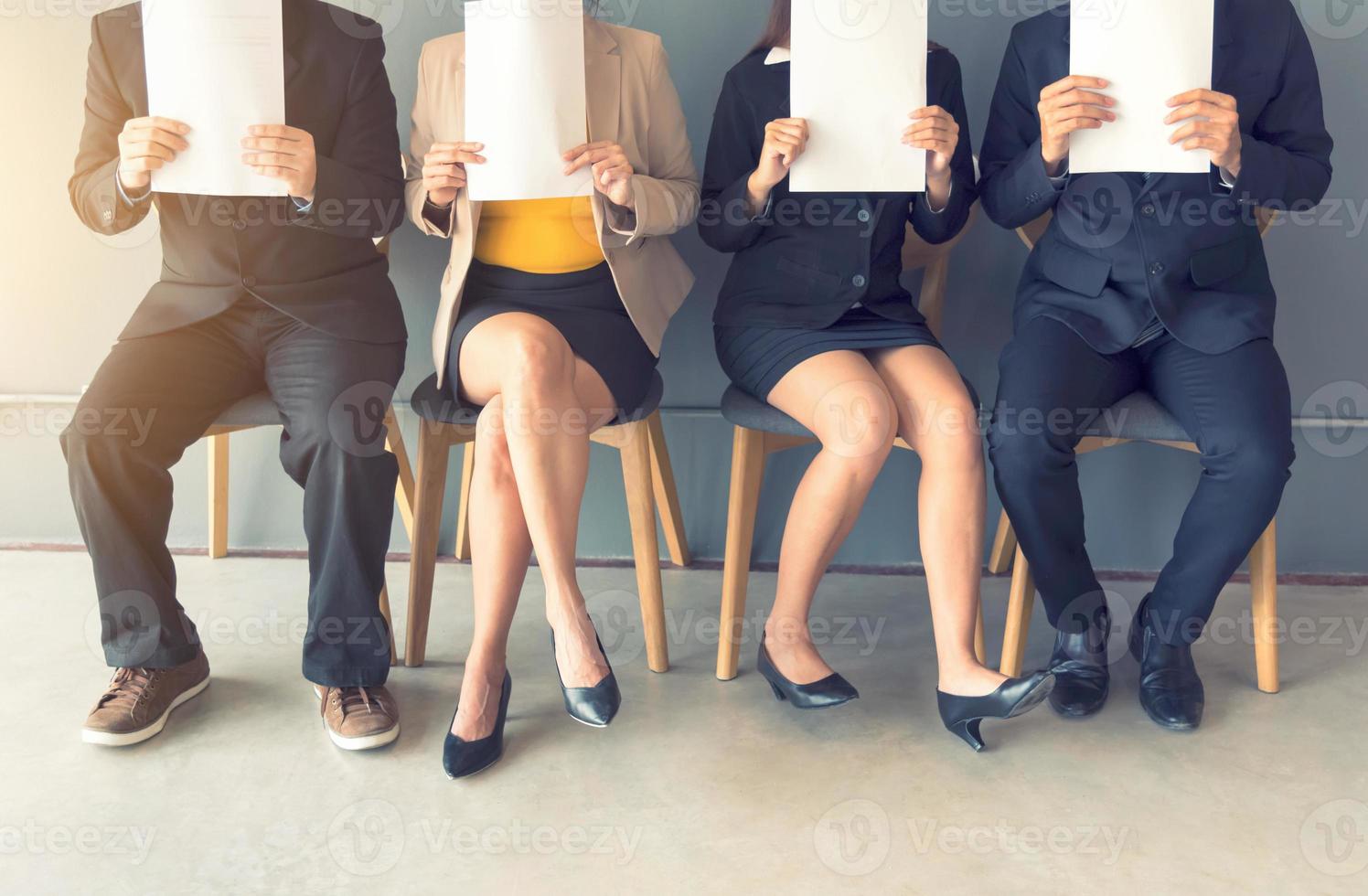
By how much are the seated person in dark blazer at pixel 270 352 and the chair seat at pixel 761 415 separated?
2.07 ft

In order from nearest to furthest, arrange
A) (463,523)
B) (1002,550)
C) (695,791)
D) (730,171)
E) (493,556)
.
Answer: (695,791) < (493,556) < (730,171) < (1002,550) < (463,523)

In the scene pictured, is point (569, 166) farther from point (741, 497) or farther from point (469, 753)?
point (469, 753)

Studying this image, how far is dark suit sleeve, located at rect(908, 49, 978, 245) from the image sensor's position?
2070mm

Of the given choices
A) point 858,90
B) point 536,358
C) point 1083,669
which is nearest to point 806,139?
point 858,90

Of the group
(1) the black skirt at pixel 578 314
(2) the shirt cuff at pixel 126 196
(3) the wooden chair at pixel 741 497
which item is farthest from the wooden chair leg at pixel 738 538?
(2) the shirt cuff at pixel 126 196

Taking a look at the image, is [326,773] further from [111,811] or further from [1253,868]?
[1253,868]

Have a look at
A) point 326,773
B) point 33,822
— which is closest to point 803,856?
point 326,773

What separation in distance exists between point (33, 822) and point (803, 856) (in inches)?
45.4

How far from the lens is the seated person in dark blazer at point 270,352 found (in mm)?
1858

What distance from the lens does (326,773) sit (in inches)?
69.9

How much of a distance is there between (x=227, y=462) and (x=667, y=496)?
1.11 meters

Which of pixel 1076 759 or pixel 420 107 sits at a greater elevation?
pixel 420 107

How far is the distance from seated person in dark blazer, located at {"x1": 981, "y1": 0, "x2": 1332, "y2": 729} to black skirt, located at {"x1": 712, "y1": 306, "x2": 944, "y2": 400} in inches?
8.0

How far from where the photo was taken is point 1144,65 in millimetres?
1791
